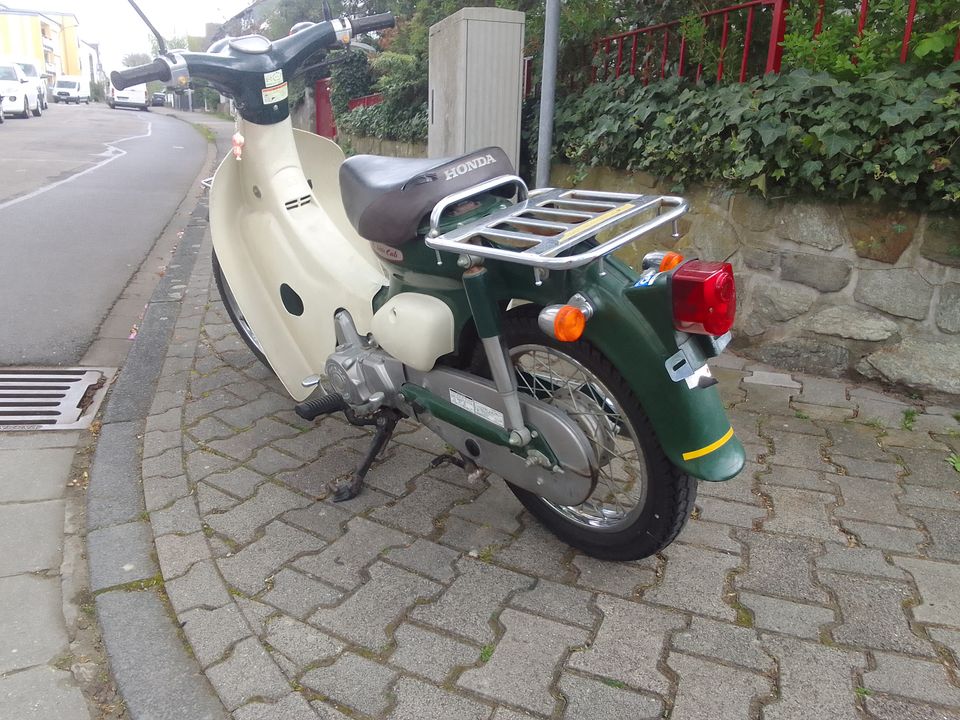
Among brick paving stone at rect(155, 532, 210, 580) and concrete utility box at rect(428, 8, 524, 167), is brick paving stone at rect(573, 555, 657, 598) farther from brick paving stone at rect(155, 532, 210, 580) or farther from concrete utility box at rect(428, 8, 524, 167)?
concrete utility box at rect(428, 8, 524, 167)

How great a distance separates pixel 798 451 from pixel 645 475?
4.52 ft

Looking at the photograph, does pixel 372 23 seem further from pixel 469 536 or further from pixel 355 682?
pixel 355 682

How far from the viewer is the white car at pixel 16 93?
940 inches

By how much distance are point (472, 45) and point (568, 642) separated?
414 cm

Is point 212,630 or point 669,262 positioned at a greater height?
point 669,262

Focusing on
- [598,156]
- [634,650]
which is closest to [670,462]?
[634,650]

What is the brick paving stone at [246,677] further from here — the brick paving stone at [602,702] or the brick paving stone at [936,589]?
the brick paving stone at [936,589]

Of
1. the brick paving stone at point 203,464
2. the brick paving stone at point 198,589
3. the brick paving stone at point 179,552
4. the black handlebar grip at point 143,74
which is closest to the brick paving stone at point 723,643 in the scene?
the brick paving stone at point 198,589

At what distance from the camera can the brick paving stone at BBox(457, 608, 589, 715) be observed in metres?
1.98

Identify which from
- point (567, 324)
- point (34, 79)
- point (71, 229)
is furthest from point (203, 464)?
point (34, 79)

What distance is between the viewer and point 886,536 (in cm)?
266

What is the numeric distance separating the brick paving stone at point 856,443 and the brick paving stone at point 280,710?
2.31 m

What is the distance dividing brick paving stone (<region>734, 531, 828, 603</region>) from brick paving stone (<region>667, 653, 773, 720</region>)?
407 mm

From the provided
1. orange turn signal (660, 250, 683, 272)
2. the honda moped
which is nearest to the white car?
the honda moped
